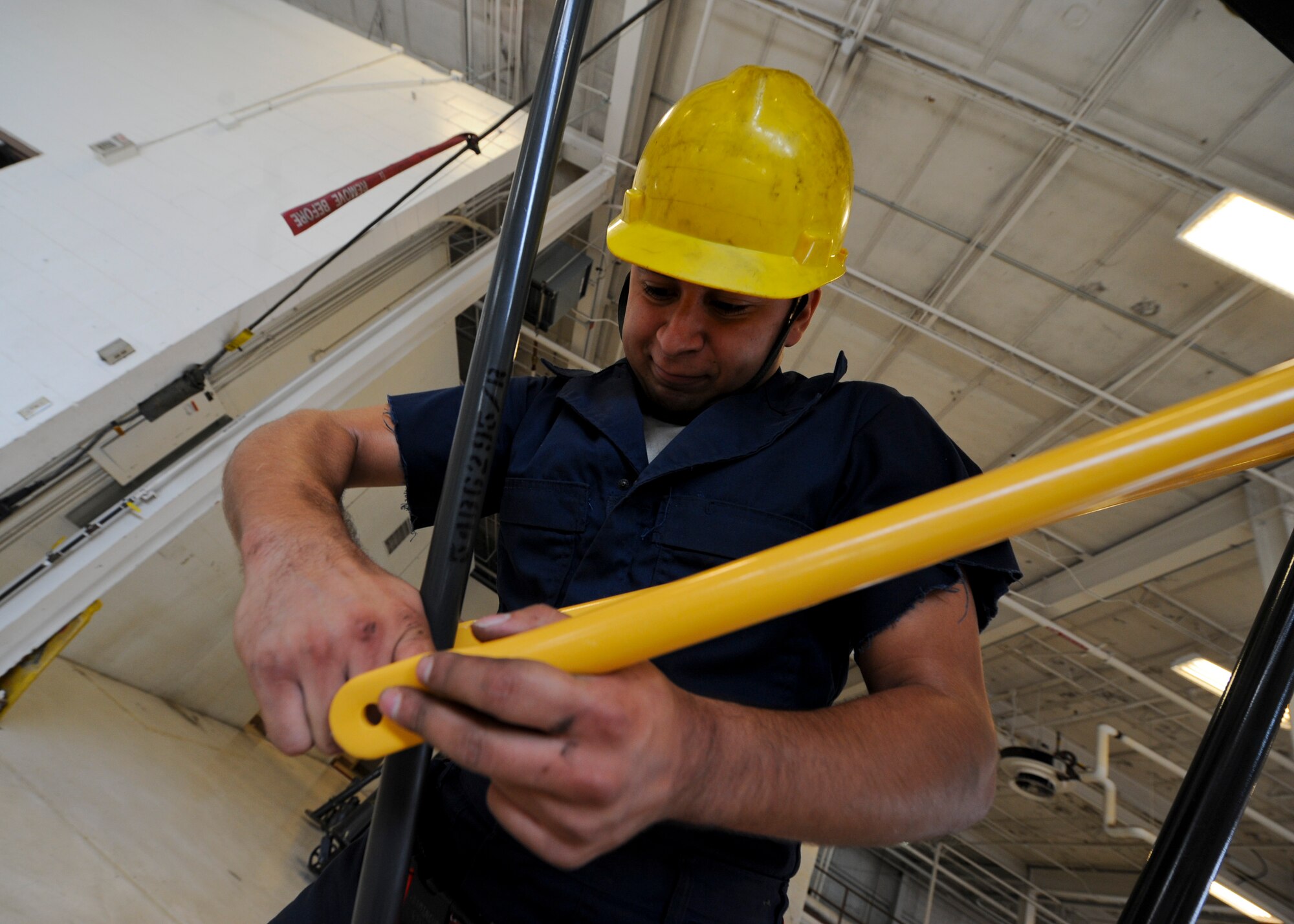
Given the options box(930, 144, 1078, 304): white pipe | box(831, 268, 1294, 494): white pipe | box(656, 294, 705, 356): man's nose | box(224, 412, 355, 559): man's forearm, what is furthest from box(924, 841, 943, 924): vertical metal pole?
box(224, 412, 355, 559): man's forearm

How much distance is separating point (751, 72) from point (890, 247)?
375 cm

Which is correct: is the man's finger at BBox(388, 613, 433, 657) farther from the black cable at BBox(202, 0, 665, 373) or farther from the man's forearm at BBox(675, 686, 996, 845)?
the black cable at BBox(202, 0, 665, 373)

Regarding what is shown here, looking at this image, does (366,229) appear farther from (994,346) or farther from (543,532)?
(994,346)

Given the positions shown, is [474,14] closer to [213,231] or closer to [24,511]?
[213,231]

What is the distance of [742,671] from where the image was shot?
0.90 metres

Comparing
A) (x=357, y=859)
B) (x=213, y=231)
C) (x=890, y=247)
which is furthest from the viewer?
(x=890, y=247)

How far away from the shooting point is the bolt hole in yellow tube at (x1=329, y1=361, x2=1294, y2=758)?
1.64 feet

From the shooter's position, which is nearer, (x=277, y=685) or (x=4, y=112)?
(x=277, y=685)

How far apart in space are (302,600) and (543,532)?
42cm

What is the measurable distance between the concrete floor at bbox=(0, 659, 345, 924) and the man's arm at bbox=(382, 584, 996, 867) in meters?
1.78

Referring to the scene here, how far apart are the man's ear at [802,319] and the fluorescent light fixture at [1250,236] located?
116 inches

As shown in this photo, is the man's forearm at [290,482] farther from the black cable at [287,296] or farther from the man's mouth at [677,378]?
the black cable at [287,296]

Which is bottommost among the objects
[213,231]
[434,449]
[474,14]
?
[434,449]

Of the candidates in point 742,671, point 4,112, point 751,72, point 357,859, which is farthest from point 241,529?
point 4,112
